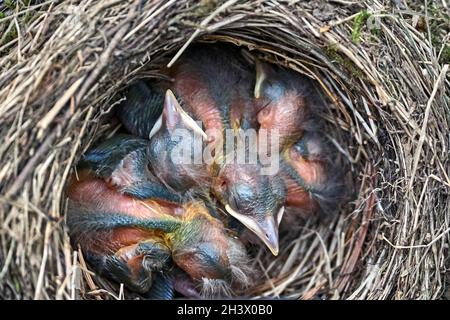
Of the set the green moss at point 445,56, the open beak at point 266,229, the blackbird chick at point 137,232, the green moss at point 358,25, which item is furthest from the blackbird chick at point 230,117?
the green moss at point 445,56

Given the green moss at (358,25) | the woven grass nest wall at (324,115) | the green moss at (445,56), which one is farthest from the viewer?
the green moss at (445,56)

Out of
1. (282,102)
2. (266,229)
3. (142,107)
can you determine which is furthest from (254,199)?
(142,107)

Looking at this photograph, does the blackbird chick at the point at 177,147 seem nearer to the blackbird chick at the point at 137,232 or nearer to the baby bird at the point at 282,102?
the blackbird chick at the point at 137,232

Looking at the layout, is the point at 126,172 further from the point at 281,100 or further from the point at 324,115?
the point at 324,115

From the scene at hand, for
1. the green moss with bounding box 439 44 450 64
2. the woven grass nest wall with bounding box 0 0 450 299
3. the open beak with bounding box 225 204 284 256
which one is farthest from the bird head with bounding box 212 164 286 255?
the green moss with bounding box 439 44 450 64

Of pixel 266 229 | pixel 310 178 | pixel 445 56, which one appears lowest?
pixel 266 229
